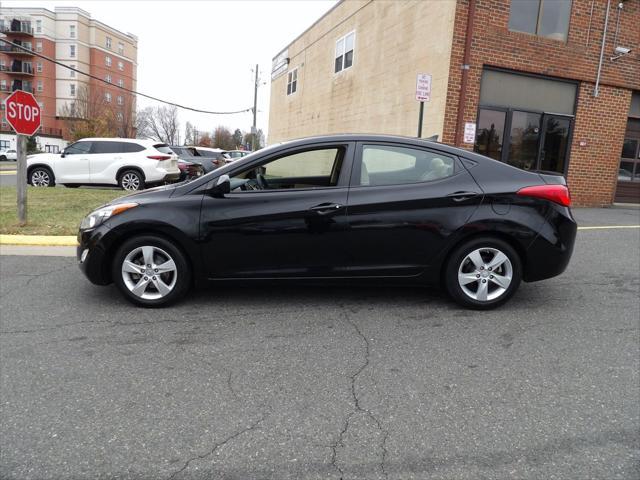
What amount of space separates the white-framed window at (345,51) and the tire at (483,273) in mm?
13861

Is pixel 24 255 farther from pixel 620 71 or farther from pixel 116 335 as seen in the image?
pixel 620 71

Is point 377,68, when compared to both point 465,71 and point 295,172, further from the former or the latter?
point 295,172

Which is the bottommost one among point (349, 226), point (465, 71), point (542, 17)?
point (349, 226)

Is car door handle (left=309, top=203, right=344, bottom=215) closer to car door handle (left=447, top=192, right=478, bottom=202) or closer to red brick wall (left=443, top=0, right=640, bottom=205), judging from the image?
car door handle (left=447, top=192, right=478, bottom=202)

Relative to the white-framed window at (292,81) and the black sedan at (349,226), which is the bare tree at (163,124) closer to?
the white-framed window at (292,81)

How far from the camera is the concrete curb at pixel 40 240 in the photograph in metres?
6.56

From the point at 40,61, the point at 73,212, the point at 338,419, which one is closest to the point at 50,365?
the point at 338,419

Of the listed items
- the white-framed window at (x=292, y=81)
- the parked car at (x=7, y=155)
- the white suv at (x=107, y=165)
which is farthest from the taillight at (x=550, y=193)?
the parked car at (x=7, y=155)

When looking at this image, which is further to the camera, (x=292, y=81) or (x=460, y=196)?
(x=292, y=81)

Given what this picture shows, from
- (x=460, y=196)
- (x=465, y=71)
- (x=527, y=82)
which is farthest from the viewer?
(x=527, y=82)

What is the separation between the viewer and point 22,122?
7172 millimetres

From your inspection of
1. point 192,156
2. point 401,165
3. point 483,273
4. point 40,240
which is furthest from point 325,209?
point 192,156

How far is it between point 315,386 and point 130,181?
39.6ft

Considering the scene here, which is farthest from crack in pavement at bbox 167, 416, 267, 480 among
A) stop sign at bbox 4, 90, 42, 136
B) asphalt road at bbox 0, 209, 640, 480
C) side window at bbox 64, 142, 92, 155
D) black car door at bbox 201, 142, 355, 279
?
side window at bbox 64, 142, 92, 155
